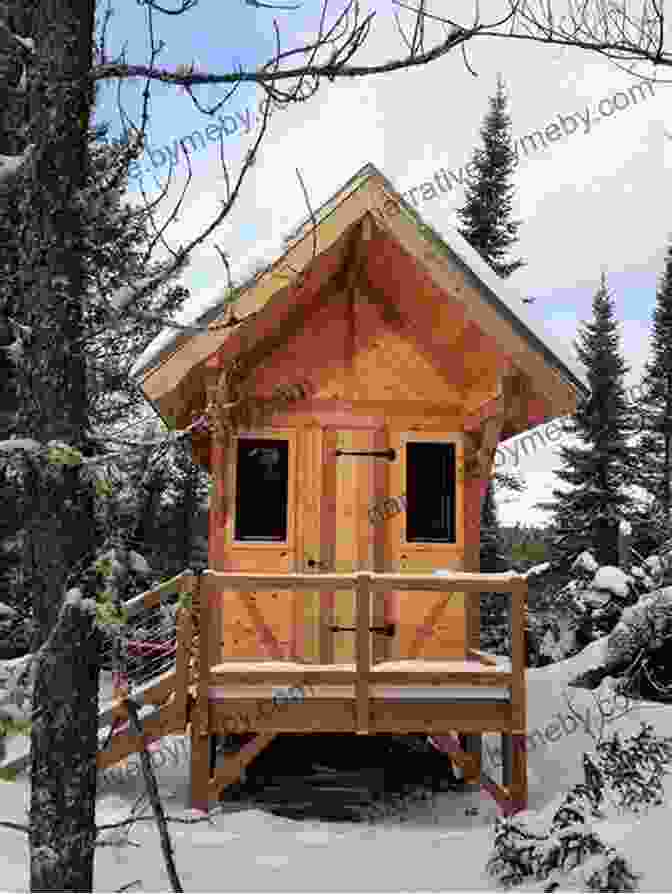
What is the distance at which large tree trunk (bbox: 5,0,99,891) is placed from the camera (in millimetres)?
3482

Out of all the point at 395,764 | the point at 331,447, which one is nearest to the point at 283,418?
the point at 331,447

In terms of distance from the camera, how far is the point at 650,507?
3238 centimetres

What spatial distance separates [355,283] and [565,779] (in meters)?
5.70

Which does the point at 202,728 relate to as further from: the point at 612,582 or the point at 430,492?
the point at 612,582

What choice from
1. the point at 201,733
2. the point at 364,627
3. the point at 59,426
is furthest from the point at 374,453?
the point at 59,426

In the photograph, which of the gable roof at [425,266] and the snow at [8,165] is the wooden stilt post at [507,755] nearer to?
the gable roof at [425,266]

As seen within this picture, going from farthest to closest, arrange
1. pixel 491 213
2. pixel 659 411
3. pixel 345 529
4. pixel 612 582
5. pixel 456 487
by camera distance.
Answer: pixel 659 411, pixel 491 213, pixel 612 582, pixel 456 487, pixel 345 529

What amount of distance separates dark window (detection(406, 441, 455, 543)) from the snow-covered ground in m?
2.76

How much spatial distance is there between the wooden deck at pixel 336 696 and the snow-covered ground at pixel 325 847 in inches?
22.4

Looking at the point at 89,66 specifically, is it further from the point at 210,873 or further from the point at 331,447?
the point at 331,447

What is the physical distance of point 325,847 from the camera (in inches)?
291

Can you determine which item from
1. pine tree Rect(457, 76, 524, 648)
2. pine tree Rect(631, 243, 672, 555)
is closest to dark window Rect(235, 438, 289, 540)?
pine tree Rect(457, 76, 524, 648)

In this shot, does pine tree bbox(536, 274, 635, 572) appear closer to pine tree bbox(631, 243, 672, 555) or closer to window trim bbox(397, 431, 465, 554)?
pine tree bbox(631, 243, 672, 555)

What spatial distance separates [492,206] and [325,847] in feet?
72.1
